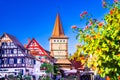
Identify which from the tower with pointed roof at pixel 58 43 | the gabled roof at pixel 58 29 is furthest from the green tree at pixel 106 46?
the gabled roof at pixel 58 29

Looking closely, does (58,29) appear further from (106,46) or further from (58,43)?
(106,46)

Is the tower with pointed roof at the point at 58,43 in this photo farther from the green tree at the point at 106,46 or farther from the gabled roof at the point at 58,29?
the green tree at the point at 106,46

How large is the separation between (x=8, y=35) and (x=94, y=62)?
67.7 metres

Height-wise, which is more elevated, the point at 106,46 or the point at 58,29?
the point at 58,29

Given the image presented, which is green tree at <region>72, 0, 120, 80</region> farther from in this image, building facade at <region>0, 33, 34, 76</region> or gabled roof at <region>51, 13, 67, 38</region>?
gabled roof at <region>51, 13, 67, 38</region>

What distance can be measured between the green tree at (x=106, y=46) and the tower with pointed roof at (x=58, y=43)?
436 ft

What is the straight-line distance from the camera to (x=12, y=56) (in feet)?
255

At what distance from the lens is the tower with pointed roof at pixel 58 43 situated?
490 ft

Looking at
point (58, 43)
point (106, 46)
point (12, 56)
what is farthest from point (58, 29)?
point (106, 46)

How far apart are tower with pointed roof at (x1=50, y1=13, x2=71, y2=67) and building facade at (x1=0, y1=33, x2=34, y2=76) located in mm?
66701

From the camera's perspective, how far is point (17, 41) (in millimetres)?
82125

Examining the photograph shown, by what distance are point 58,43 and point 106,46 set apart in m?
145

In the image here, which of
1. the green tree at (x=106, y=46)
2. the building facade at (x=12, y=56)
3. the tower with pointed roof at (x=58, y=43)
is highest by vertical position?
the tower with pointed roof at (x=58, y=43)

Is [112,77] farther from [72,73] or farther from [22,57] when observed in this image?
[22,57]
